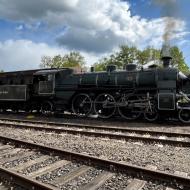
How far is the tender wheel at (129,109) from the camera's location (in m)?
14.0

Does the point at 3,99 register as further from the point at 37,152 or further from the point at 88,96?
the point at 37,152

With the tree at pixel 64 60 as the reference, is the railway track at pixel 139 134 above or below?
below

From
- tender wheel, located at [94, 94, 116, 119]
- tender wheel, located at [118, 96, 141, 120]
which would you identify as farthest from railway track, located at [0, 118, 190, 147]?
tender wheel, located at [118, 96, 141, 120]

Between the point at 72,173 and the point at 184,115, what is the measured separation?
9042 millimetres

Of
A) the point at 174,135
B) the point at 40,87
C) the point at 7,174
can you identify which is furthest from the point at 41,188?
the point at 40,87

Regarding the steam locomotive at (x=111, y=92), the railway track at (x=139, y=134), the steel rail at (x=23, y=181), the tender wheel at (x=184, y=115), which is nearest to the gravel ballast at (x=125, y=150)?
the railway track at (x=139, y=134)

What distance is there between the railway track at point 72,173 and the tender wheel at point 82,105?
28.5 feet

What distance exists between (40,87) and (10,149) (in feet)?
32.9

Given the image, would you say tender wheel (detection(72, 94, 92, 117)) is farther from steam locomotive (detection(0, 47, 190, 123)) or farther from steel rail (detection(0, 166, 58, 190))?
steel rail (detection(0, 166, 58, 190))

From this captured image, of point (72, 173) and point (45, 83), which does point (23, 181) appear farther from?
point (45, 83)

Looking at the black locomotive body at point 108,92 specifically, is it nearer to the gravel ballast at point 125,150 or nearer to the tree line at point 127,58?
the gravel ballast at point 125,150

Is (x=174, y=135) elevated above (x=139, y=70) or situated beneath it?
situated beneath

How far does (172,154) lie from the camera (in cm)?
680

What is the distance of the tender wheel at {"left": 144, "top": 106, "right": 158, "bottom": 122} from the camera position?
1345 centimetres
